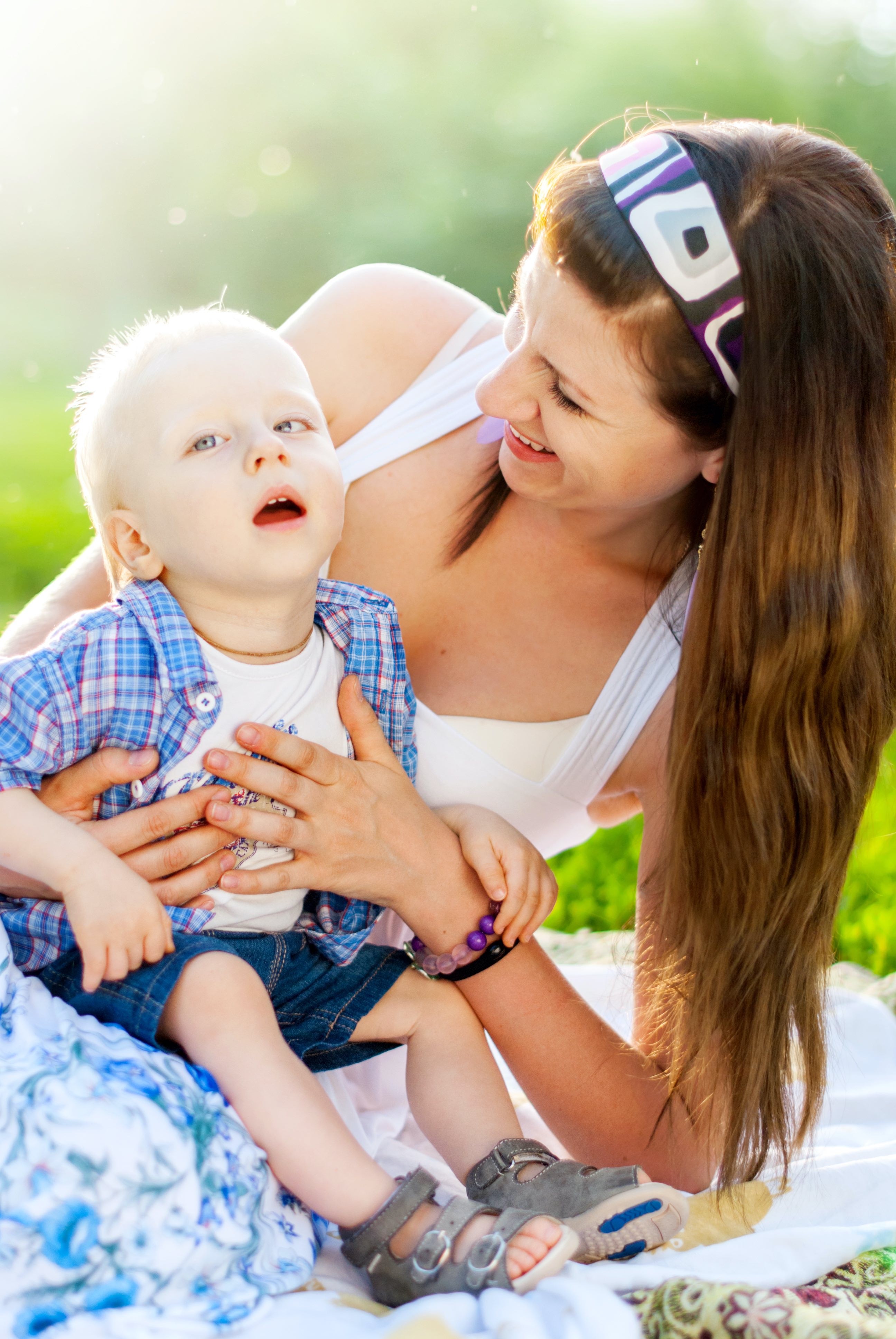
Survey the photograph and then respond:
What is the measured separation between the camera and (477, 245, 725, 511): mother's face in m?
1.74

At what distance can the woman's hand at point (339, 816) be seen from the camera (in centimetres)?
160

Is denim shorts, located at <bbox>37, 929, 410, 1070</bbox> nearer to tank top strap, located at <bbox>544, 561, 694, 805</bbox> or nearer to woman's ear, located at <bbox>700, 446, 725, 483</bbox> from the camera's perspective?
tank top strap, located at <bbox>544, 561, 694, 805</bbox>

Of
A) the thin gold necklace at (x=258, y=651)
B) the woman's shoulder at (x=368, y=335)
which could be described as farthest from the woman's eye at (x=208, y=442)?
the woman's shoulder at (x=368, y=335)

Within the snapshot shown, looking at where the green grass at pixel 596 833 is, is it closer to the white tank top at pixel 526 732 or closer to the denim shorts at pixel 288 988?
the white tank top at pixel 526 732

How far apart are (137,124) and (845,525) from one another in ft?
30.3

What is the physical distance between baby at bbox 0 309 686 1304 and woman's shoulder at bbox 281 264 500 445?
452 mm

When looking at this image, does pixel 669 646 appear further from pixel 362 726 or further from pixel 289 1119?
pixel 289 1119

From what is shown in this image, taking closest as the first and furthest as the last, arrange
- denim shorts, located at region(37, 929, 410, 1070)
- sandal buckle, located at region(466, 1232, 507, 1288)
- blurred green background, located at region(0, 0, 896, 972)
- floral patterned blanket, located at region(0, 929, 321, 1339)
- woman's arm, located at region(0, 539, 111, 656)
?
floral patterned blanket, located at region(0, 929, 321, 1339) < sandal buckle, located at region(466, 1232, 507, 1288) < denim shorts, located at region(37, 929, 410, 1070) < woman's arm, located at region(0, 539, 111, 656) < blurred green background, located at region(0, 0, 896, 972)

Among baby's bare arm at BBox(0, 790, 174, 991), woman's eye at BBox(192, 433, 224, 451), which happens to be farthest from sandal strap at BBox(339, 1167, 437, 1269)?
woman's eye at BBox(192, 433, 224, 451)

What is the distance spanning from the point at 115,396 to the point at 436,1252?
3.84 ft

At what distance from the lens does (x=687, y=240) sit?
1.67 metres

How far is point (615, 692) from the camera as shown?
205cm

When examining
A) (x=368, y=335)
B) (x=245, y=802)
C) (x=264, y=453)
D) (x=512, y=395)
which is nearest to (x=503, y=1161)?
(x=245, y=802)

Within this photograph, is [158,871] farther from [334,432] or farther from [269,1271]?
[334,432]
